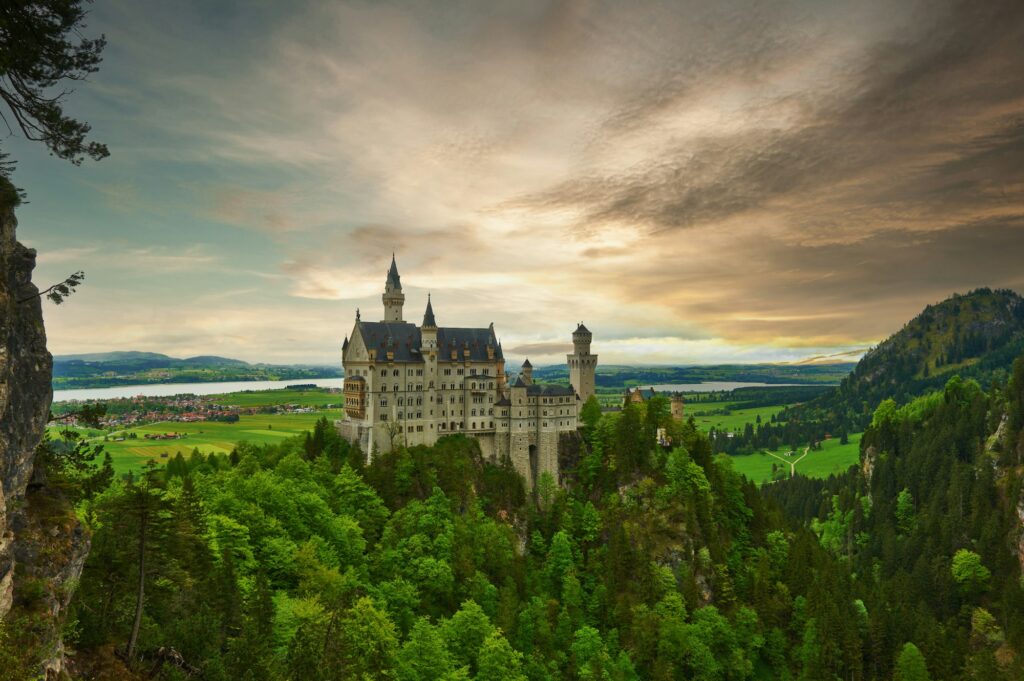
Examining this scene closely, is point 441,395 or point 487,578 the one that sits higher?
point 441,395

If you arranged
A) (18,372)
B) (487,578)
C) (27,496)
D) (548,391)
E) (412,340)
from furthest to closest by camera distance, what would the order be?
(548,391) → (412,340) → (487,578) → (27,496) → (18,372)

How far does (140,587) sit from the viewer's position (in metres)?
37.1

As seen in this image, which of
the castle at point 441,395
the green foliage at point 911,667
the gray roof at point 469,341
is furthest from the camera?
the gray roof at point 469,341

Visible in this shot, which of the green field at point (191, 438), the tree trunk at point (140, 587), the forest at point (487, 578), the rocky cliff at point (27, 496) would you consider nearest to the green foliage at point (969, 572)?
the forest at point (487, 578)

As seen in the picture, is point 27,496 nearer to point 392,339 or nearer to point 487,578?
point 487,578

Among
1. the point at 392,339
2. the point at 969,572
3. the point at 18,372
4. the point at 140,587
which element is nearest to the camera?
the point at 18,372

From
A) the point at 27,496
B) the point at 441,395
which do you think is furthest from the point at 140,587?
the point at 441,395

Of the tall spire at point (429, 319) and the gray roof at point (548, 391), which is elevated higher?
the tall spire at point (429, 319)

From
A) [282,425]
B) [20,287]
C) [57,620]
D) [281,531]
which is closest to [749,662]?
[281,531]

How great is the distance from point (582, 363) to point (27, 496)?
9174cm

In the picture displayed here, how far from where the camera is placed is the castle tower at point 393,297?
357 feet

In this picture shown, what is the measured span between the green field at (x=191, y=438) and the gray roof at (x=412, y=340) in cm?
4627

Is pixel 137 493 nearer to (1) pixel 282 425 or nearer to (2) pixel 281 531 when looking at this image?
(2) pixel 281 531

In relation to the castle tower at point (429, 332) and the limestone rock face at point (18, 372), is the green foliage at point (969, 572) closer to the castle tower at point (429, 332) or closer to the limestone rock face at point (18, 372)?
the castle tower at point (429, 332)
